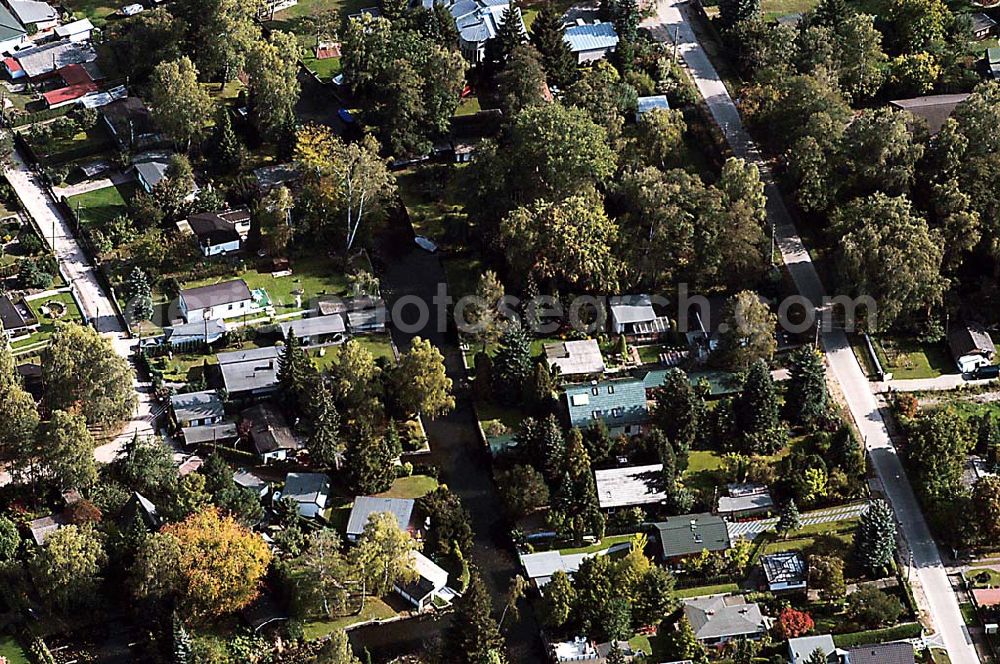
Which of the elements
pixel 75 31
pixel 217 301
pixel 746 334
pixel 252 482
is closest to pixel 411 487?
pixel 252 482

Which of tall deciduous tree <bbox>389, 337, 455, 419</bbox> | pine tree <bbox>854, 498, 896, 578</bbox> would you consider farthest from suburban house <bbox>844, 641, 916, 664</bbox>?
tall deciduous tree <bbox>389, 337, 455, 419</bbox>

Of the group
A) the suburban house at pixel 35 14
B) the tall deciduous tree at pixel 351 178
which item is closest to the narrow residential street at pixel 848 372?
the tall deciduous tree at pixel 351 178

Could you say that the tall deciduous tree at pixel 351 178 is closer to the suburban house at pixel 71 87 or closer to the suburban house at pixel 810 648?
the suburban house at pixel 71 87

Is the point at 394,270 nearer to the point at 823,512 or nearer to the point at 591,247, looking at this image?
the point at 591,247

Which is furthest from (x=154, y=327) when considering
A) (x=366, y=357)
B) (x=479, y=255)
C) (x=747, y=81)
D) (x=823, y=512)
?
(x=747, y=81)

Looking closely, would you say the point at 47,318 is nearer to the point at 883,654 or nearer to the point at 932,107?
the point at 883,654

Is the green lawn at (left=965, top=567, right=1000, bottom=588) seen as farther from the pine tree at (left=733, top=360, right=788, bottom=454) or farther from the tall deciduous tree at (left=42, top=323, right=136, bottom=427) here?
the tall deciduous tree at (left=42, top=323, right=136, bottom=427)

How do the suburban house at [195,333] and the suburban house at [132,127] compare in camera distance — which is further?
the suburban house at [132,127]
